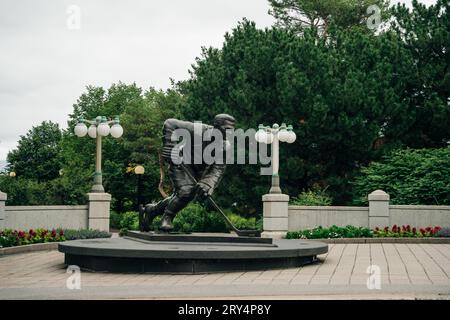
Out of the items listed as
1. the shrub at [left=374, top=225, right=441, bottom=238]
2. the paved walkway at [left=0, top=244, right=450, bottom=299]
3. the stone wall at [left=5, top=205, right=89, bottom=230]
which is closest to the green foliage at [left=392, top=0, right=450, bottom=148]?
the shrub at [left=374, top=225, right=441, bottom=238]

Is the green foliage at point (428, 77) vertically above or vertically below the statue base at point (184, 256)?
above

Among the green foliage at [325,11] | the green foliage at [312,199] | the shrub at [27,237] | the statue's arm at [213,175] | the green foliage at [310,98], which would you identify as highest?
the green foliage at [325,11]

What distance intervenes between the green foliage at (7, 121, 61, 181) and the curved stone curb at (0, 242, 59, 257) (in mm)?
40071

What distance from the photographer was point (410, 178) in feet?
85.0

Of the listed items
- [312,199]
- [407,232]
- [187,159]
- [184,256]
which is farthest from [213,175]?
[312,199]

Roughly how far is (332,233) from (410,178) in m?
5.90

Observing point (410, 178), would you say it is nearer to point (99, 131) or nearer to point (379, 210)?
point (379, 210)

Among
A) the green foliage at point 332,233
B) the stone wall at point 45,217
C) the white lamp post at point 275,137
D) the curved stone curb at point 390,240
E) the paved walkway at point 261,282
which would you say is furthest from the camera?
the white lamp post at point 275,137

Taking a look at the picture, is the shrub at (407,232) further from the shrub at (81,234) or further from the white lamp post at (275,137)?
the shrub at (81,234)

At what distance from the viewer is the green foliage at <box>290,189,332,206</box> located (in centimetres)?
2577

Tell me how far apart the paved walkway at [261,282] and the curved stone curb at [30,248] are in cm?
150

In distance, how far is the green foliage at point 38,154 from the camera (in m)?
58.5

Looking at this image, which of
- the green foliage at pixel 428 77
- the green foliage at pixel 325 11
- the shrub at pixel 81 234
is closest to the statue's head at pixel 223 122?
the shrub at pixel 81 234

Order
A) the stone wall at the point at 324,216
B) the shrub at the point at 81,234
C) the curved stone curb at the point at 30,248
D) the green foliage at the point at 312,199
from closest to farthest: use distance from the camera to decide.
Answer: the curved stone curb at the point at 30,248 → the shrub at the point at 81,234 → the stone wall at the point at 324,216 → the green foliage at the point at 312,199
